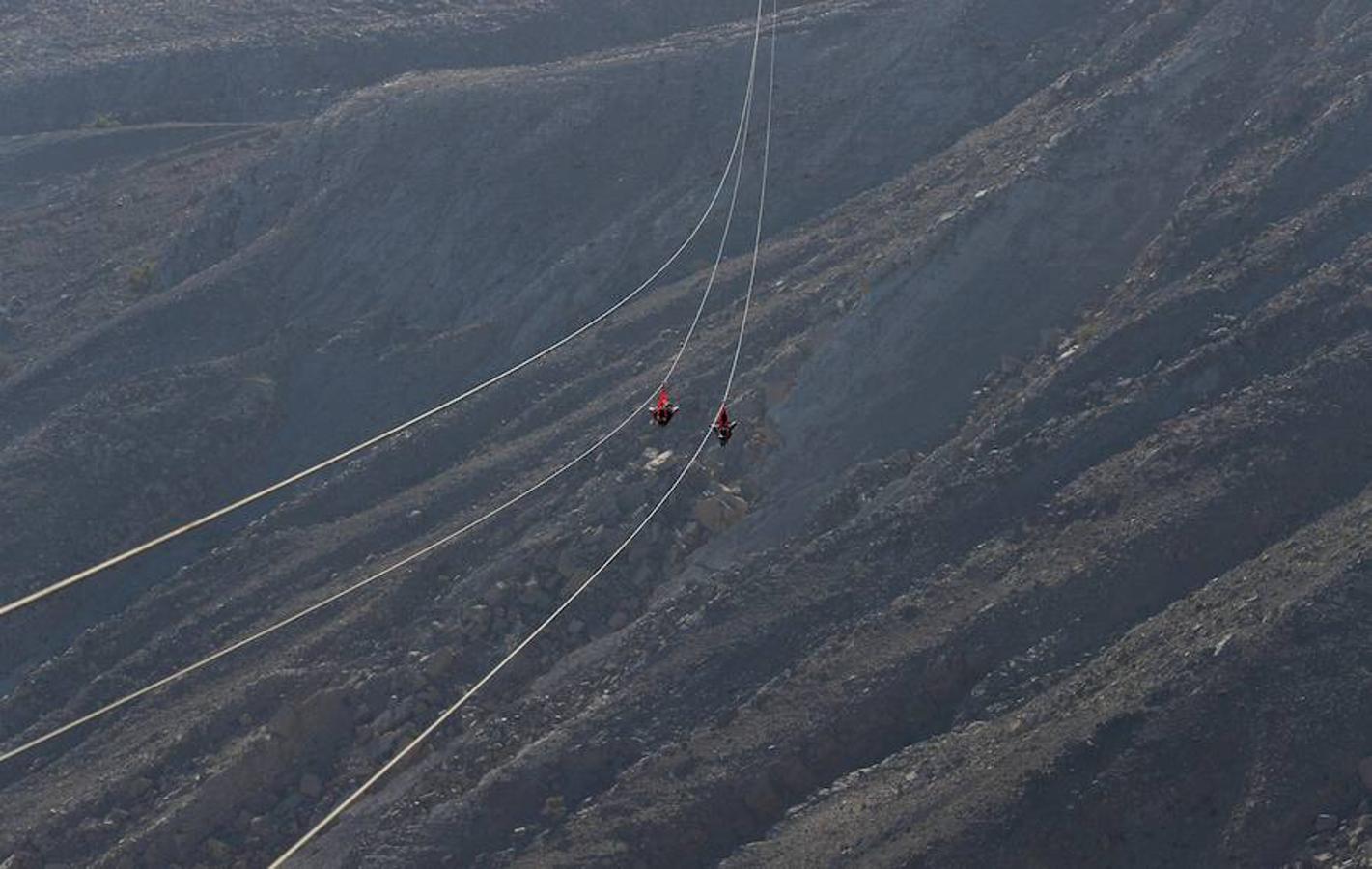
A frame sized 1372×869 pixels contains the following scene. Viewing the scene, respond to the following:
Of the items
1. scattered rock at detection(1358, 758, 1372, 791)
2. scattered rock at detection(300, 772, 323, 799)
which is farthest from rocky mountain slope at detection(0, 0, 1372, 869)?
scattered rock at detection(1358, 758, 1372, 791)

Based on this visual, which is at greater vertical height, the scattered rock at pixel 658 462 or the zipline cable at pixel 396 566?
the zipline cable at pixel 396 566

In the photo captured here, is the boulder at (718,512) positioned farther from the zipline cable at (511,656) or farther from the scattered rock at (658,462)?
the scattered rock at (658,462)

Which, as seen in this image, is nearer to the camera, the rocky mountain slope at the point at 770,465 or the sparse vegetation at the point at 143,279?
the rocky mountain slope at the point at 770,465

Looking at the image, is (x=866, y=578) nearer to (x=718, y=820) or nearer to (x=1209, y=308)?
(x=718, y=820)

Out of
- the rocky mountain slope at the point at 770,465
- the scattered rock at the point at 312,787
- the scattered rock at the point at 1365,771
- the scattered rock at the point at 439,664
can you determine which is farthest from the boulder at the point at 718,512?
the scattered rock at the point at 1365,771

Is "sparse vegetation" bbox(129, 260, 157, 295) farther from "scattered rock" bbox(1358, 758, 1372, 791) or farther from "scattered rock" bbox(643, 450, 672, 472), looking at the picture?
"scattered rock" bbox(1358, 758, 1372, 791)

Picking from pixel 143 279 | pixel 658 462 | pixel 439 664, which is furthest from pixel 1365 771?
pixel 143 279

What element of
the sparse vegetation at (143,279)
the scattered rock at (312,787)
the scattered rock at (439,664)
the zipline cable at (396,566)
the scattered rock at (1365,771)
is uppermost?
the sparse vegetation at (143,279)

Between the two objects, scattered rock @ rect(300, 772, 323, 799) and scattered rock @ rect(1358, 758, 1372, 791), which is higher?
scattered rock @ rect(300, 772, 323, 799)

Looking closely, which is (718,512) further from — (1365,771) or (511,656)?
(1365,771)
